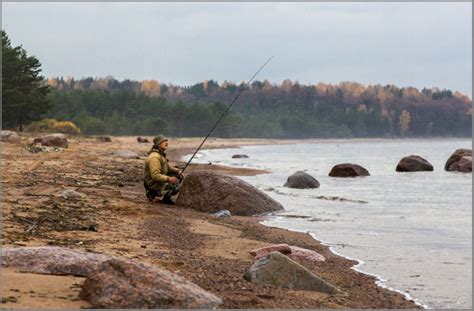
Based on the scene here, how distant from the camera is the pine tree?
44719 mm

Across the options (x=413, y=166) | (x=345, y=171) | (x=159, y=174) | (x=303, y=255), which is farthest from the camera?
(x=413, y=166)

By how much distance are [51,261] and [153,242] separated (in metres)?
2.82

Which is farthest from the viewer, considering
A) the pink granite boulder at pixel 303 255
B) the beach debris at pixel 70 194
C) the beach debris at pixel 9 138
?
the beach debris at pixel 9 138

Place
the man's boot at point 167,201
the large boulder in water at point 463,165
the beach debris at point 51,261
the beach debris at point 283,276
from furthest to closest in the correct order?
the large boulder in water at point 463,165 → the man's boot at point 167,201 → the beach debris at point 283,276 → the beach debris at point 51,261

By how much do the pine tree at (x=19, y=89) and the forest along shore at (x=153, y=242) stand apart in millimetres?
30909

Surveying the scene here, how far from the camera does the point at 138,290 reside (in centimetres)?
496

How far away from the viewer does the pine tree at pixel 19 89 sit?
44719 millimetres

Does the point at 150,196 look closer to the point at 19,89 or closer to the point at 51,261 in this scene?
the point at 51,261

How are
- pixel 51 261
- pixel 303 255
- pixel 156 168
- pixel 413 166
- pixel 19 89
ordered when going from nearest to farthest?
pixel 51 261 < pixel 303 255 < pixel 156 168 < pixel 413 166 < pixel 19 89

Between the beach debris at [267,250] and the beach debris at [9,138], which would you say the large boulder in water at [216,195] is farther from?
the beach debris at [9,138]

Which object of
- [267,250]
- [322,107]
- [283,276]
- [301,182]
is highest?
[322,107]

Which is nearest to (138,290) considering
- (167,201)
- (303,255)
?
(303,255)

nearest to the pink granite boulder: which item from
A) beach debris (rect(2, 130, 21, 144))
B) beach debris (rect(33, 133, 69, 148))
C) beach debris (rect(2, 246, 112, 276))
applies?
beach debris (rect(2, 246, 112, 276))

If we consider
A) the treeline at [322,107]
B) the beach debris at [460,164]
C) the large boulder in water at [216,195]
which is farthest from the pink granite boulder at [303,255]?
the treeline at [322,107]
